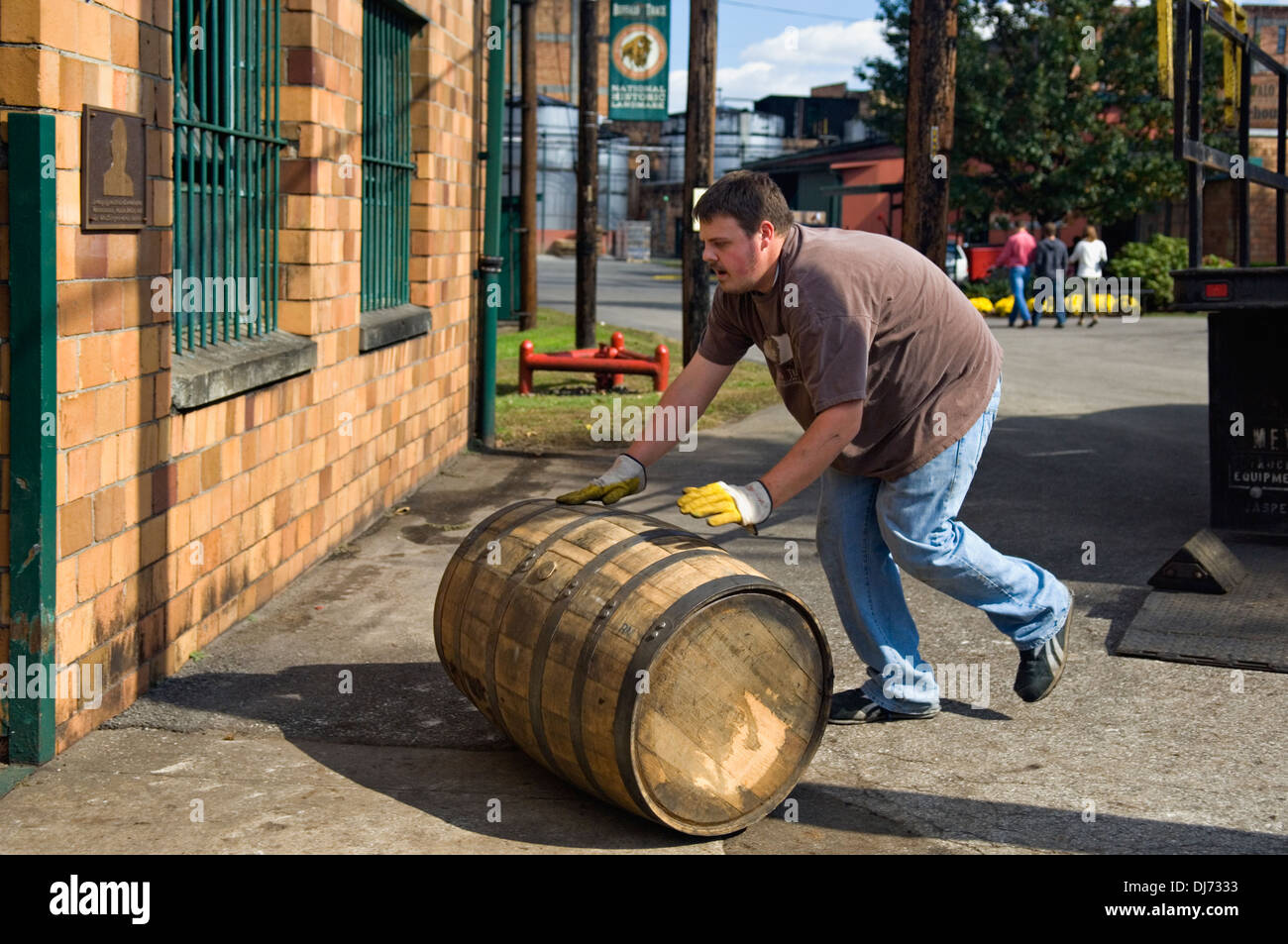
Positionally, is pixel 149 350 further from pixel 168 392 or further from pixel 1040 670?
pixel 1040 670

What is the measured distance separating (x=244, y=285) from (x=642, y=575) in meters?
3.46

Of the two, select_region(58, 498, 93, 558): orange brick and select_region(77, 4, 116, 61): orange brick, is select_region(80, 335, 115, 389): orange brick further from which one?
select_region(77, 4, 116, 61): orange brick

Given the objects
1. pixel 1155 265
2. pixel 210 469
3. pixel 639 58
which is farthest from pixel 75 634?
pixel 1155 265

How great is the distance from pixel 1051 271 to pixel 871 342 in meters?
23.0

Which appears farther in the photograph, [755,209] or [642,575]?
[755,209]

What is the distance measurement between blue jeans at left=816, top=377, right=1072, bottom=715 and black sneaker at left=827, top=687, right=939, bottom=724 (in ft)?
0.11

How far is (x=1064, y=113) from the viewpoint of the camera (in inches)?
1225

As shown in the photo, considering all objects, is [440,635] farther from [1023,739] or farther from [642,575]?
[1023,739]

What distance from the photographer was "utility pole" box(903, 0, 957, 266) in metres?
8.72

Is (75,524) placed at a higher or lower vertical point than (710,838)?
higher

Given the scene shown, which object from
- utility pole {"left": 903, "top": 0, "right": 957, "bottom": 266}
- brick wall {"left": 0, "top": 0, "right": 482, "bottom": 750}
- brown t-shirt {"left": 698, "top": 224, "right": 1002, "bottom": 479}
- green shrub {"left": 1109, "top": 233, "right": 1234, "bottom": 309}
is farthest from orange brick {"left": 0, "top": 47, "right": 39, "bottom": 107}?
green shrub {"left": 1109, "top": 233, "right": 1234, "bottom": 309}

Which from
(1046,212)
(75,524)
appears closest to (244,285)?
(75,524)
